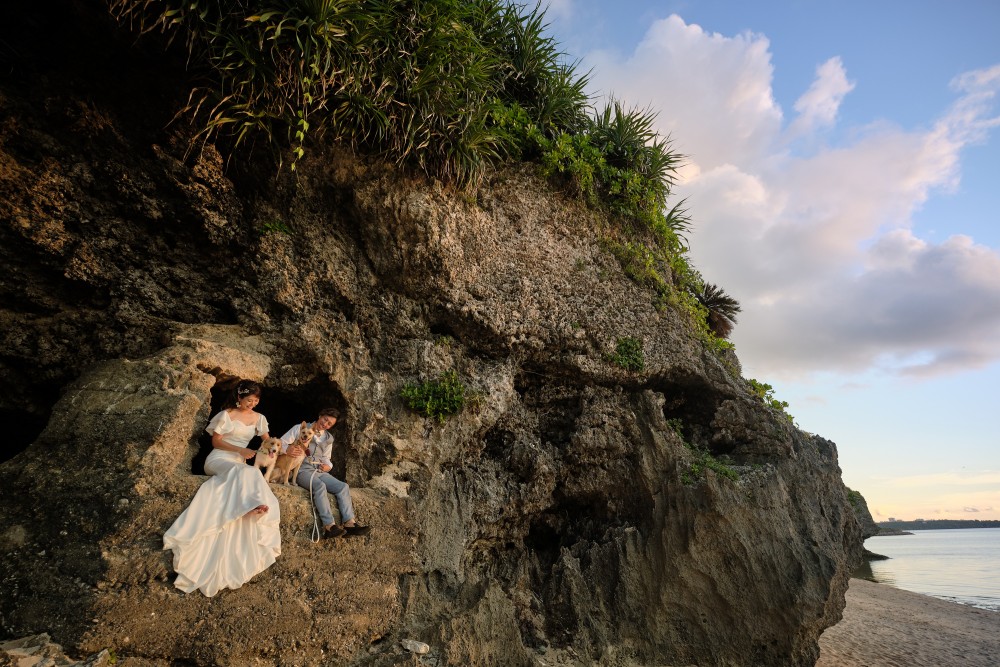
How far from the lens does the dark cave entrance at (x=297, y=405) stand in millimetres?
6344

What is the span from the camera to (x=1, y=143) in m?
5.09

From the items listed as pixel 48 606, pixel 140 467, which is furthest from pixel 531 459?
pixel 48 606

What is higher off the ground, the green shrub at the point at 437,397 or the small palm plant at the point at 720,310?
the small palm plant at the point at 720,310

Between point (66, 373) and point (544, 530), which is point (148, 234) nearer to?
point (66, 373)

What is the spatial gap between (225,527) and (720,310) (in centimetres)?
1057

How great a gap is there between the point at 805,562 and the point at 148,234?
895 centimetres

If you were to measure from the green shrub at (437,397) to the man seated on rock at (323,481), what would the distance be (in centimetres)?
99

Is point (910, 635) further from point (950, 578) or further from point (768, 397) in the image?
point (950, 578)

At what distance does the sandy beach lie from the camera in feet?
34.1

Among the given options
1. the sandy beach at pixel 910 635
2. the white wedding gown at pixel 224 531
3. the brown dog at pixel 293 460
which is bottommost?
the sandy beach at pixel 910 635

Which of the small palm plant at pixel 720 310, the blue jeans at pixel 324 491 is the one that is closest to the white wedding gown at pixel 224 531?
the blue jeans at pixel 324 491

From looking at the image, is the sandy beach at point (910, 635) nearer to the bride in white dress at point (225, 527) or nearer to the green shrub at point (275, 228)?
the bride in white dress at point (225, 527)

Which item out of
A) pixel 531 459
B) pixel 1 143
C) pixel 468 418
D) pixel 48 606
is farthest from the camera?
pixel 531 459

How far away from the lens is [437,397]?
21.6ft
